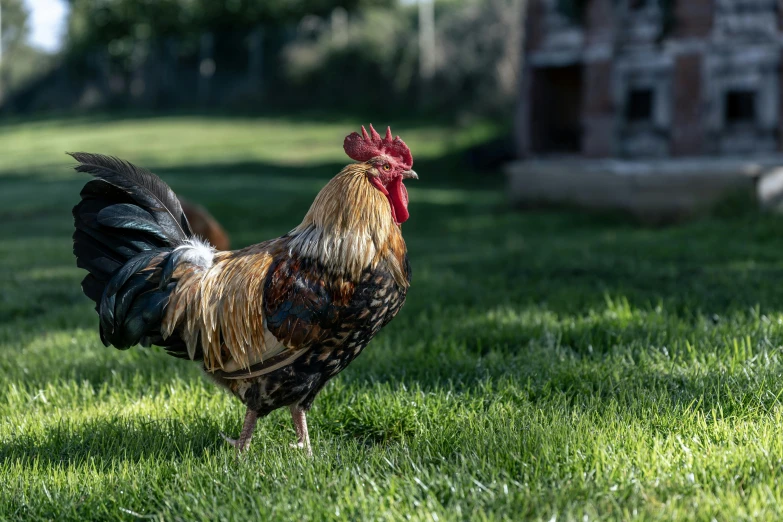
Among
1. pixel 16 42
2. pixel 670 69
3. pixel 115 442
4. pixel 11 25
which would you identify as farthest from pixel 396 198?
pixel 11 25

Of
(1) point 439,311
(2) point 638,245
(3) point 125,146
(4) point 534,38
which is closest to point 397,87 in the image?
(3) point 125,146

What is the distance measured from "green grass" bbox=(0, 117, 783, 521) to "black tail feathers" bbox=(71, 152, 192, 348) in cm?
58

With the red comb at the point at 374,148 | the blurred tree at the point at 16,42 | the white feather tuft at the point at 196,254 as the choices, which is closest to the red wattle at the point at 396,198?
the red comb at the point at 374,148

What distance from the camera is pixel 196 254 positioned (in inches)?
130

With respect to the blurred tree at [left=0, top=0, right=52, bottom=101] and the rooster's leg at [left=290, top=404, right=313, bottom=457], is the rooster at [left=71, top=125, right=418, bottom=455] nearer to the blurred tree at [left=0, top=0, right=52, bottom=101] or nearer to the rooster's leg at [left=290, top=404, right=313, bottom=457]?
the rooster's leg at [left=290, top=404, right=313, bottom=457]

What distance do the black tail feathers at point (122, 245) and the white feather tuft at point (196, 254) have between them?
8 cm

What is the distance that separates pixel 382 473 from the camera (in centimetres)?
283

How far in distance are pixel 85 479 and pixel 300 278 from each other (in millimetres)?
1161

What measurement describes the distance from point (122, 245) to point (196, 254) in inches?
12.4

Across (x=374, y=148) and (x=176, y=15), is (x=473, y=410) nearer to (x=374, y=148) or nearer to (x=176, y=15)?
(x=374, y=148)

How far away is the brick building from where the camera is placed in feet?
45.5

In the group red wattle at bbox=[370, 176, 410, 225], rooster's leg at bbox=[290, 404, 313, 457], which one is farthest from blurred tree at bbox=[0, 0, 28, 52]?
rooster's leg at bbox=[290, 404, 313, 457]

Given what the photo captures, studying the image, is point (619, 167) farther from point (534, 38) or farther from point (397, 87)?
point (397, 87)

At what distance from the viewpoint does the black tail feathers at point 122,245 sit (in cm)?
313
